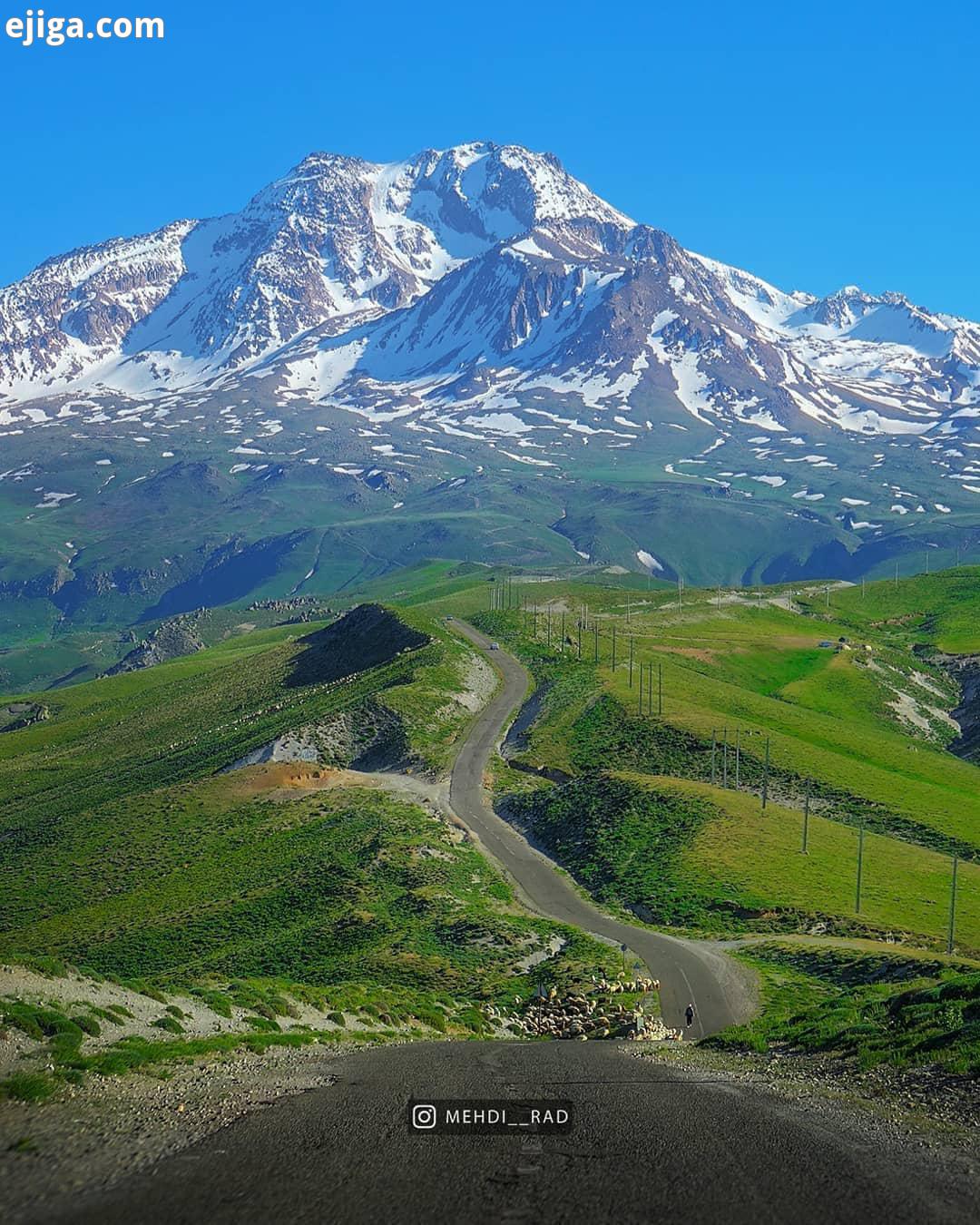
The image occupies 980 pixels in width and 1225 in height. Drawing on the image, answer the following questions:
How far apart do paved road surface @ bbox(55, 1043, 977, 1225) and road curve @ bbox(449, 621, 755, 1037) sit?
2634 cm

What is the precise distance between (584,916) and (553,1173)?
2166 inches

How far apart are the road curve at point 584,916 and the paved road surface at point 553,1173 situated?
26337 mm

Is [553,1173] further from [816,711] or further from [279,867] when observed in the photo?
[816,711]

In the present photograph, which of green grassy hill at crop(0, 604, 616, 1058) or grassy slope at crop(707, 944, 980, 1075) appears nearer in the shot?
grassy slope at crop(707, 944, 980, 1075)

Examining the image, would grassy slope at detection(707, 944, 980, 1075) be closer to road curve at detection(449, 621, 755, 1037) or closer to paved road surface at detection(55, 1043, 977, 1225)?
road curve at detection(449, 621, 755, 1037)

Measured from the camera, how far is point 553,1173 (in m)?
21.8

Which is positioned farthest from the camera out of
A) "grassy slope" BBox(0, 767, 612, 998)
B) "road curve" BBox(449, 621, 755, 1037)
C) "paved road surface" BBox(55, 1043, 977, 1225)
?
"grassy slope" BBox(0, 767, 612, 998)

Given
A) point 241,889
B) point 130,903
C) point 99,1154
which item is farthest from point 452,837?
point 99,1154

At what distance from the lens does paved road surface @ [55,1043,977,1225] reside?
65.0 feet

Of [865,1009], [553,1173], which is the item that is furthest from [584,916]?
[553,1173]

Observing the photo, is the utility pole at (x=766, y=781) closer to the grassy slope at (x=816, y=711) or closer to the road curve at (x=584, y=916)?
the grassy slope at (x=816, y=711)

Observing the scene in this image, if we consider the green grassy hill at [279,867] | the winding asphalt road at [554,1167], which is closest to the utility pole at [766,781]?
the green grassy hill at [279,867]

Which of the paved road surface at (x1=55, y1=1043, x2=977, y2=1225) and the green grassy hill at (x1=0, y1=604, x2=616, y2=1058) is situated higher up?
the paved road surface at (x1=55, y1=1043, x2=977, y2=1225)

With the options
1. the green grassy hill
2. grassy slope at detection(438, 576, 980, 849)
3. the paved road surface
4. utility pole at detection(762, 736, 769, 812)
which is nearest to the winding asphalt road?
the paved road surface
